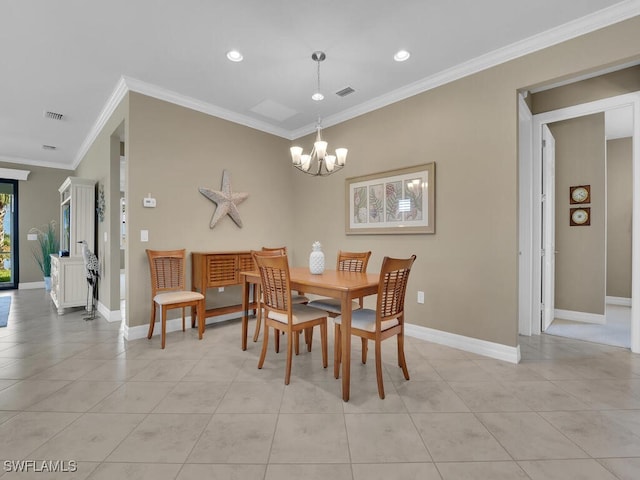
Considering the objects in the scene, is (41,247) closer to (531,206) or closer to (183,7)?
(183,7)

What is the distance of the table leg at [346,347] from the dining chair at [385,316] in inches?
5.4

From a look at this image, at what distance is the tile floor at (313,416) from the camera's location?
1.45 metres

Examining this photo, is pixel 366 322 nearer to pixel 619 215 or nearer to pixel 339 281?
pixel 339 281

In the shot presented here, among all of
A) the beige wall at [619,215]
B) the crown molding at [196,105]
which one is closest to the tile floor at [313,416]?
the crown molding at [196,105]

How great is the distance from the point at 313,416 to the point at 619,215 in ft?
20.4

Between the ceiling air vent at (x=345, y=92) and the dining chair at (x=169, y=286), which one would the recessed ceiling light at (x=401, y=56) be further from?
the dining chair at (x=169, y=286)

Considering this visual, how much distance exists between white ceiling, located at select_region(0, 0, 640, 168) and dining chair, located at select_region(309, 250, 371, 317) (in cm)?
190

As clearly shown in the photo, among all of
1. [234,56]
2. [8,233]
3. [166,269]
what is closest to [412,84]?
[234,56]

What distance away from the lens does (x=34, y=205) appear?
6.51 m

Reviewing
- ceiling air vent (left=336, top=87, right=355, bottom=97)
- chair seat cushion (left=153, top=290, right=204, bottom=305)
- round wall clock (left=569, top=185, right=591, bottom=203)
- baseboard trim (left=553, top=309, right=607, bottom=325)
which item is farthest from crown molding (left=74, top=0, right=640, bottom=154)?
baseboard trim (left=553, top=309, right=607, bottom=325)

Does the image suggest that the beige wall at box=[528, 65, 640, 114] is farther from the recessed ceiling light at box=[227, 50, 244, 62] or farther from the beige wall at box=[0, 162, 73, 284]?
the beige wall at box=[0, 162, 73, 284]

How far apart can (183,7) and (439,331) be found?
11.9 feet

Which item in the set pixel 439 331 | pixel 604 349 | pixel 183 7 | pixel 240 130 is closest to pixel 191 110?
pixel 240 130

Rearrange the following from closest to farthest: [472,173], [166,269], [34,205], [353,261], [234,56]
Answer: [234,56]
[472,173]
[353,261]
[166,269]
[34,205]
